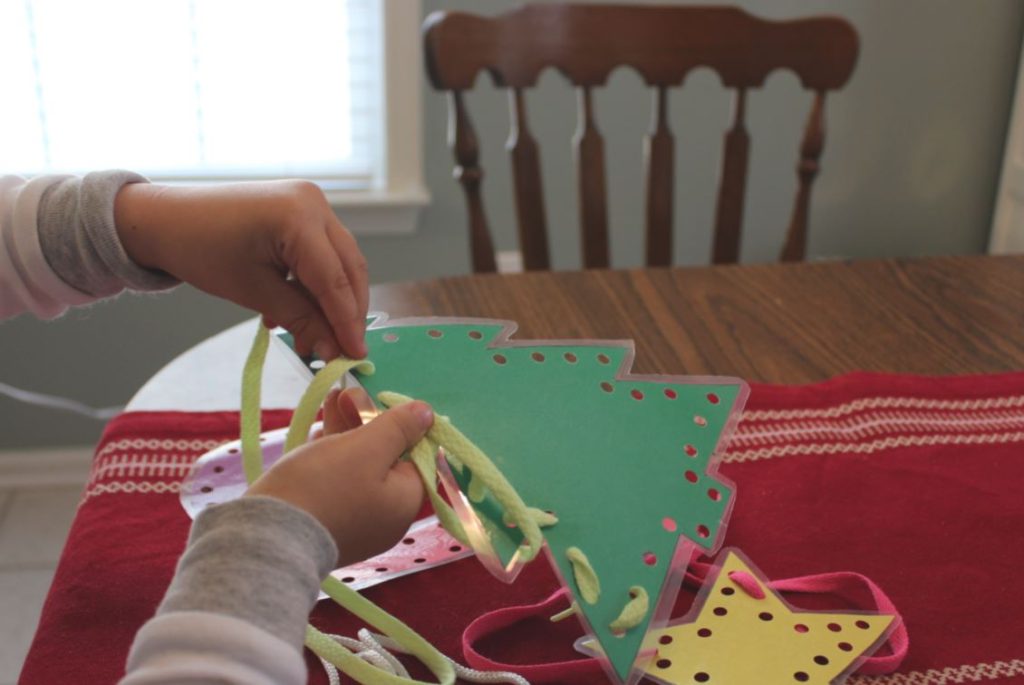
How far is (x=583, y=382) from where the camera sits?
622 mm

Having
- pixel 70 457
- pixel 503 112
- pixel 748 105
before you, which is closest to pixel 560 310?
pixel 503 112

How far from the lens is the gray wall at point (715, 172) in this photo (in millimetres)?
1824

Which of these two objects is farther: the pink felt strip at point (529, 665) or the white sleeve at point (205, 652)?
the pink felt strip at point (529, 665)

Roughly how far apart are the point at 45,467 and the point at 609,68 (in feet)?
4.24

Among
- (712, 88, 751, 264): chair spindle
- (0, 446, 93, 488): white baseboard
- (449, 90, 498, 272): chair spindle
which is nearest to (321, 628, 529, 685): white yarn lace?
(449, 90, 498, 272): chair spindle

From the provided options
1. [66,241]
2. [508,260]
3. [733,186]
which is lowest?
[508,260]

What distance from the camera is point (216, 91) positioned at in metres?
1.77

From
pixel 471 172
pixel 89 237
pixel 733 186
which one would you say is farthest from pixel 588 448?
pixel 733 186

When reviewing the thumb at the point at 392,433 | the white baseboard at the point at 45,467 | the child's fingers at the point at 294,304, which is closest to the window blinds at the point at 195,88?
the white baseboard at the point at 45,467

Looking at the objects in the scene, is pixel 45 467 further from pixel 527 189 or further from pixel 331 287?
pixel 331 287

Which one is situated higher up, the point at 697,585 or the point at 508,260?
the point at 697,585

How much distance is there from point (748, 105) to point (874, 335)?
0.98 m

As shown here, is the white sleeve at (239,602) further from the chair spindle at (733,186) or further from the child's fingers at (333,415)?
the chair spindle at (733,186)

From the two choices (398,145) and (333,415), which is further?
(398,145)
